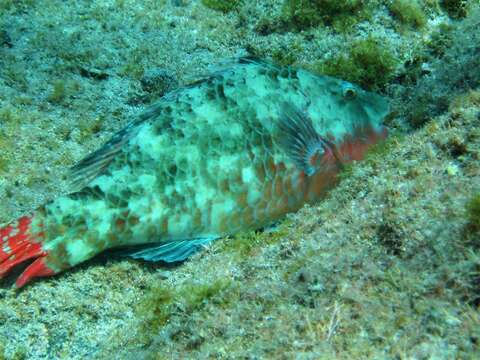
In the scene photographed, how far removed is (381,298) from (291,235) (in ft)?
3.52

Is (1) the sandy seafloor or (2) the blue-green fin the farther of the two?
(2) the blue-green fin

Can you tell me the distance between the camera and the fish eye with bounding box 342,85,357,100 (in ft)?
13.5

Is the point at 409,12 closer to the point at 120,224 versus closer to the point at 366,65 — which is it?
the point at 366,65

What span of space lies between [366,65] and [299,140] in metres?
1.48

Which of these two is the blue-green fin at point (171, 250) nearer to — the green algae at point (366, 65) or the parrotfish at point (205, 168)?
the parrotfish at point (205, 168)

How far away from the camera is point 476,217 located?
1.81 metres

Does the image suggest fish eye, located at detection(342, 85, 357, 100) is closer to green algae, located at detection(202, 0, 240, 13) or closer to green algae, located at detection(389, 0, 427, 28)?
green algae, located at detection(389, 0, 427, 28)

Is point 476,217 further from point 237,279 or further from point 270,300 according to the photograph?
point 237,279

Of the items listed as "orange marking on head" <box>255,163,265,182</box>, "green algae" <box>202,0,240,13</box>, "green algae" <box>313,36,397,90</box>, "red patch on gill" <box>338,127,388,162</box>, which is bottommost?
"orange marking on head" <box>255,163,265,182</box>

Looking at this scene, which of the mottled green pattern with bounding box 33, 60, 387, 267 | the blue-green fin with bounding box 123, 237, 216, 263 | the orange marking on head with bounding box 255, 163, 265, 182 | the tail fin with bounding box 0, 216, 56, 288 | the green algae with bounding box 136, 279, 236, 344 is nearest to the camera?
the green algae with bounding box 136, 279, 236, 344

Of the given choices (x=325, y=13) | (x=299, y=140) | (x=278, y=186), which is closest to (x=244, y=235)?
(x=278, y=186)

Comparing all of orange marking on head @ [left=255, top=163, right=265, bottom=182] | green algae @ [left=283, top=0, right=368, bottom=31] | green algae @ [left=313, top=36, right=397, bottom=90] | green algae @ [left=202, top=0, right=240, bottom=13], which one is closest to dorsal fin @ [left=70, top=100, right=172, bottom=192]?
orange marking on head @ [left=255, top=163, right=265, bottom=182]

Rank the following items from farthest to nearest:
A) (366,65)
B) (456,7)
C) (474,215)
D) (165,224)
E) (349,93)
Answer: (456,7)
(366,65)
(349,93)
(165,224)
(474,215)

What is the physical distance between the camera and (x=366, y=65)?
4664 millimetres
